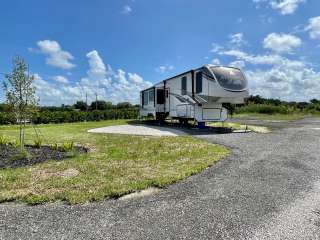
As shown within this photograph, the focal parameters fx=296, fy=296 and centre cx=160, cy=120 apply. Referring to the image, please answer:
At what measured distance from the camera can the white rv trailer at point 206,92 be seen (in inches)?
525

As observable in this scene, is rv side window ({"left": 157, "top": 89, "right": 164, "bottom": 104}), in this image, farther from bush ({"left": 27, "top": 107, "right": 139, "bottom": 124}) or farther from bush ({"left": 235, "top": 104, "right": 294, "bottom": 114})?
bush ({"left": 235, "top": 104, "right": 294, "bottom": 114})

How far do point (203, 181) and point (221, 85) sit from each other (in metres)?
8.69

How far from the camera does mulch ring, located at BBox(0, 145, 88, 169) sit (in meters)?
6.67

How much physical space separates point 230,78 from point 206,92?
1250 mm

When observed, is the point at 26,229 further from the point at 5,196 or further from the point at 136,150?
the point at 136,150

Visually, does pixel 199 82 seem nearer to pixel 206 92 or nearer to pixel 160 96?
pixel 206 92

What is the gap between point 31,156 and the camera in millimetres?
7332

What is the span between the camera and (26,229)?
11.0 feet

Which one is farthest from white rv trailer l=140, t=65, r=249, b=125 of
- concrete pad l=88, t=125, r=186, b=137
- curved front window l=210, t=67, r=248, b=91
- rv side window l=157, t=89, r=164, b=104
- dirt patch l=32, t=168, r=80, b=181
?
dirt patch l=32, t=168, r=80, b=181

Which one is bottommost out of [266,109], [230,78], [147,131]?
[147,131]

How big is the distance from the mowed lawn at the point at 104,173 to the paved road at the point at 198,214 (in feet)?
1.09

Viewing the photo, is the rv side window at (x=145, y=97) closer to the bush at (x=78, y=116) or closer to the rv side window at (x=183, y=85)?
the rv side window at (x=183, y=85)

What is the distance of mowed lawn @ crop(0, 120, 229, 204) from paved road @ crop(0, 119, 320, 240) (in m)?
0.33

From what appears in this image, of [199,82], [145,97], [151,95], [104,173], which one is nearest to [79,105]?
[145,97]
